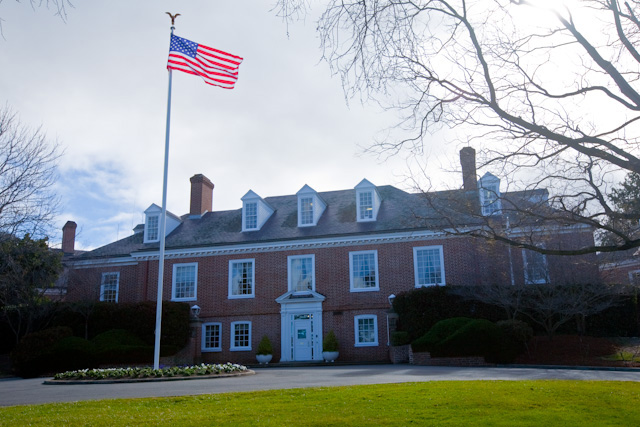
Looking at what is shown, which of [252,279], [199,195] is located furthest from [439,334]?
[199,195]

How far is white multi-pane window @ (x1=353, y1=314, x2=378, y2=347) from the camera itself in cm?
2712

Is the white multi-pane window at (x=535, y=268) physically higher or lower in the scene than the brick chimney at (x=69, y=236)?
lower

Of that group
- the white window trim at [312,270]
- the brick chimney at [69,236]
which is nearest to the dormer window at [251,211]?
the white window trim at [312,270]

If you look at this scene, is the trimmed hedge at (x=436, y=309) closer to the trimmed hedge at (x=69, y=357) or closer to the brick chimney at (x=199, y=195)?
the trimmed hedge at (x=69, y=357)

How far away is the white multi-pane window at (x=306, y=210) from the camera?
100ft

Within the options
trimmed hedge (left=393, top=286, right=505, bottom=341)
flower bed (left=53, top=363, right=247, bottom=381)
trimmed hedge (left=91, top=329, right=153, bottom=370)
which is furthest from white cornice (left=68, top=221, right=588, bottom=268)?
flower bed (left=53, top=363, right=247, bottom=381)

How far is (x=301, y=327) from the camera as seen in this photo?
28.3 m

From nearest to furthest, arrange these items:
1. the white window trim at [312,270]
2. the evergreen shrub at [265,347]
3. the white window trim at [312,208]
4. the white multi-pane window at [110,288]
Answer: the evergreen shrub at [265,347]
the white window trim at [312,270]
the white window trim at [312,208]
the white multi-pane window at [110,288]

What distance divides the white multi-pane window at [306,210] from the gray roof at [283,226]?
49cm

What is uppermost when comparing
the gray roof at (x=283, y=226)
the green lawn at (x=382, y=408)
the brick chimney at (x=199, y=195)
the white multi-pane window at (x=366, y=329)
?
the brick chimney at (x=199, y=195)

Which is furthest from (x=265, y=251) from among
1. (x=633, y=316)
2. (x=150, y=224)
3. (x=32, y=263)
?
(x=633, y=316)

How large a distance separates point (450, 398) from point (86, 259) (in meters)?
27.4

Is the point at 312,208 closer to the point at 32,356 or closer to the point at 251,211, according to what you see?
the point at 251,211

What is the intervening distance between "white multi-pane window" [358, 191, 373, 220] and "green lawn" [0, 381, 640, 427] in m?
18.4
